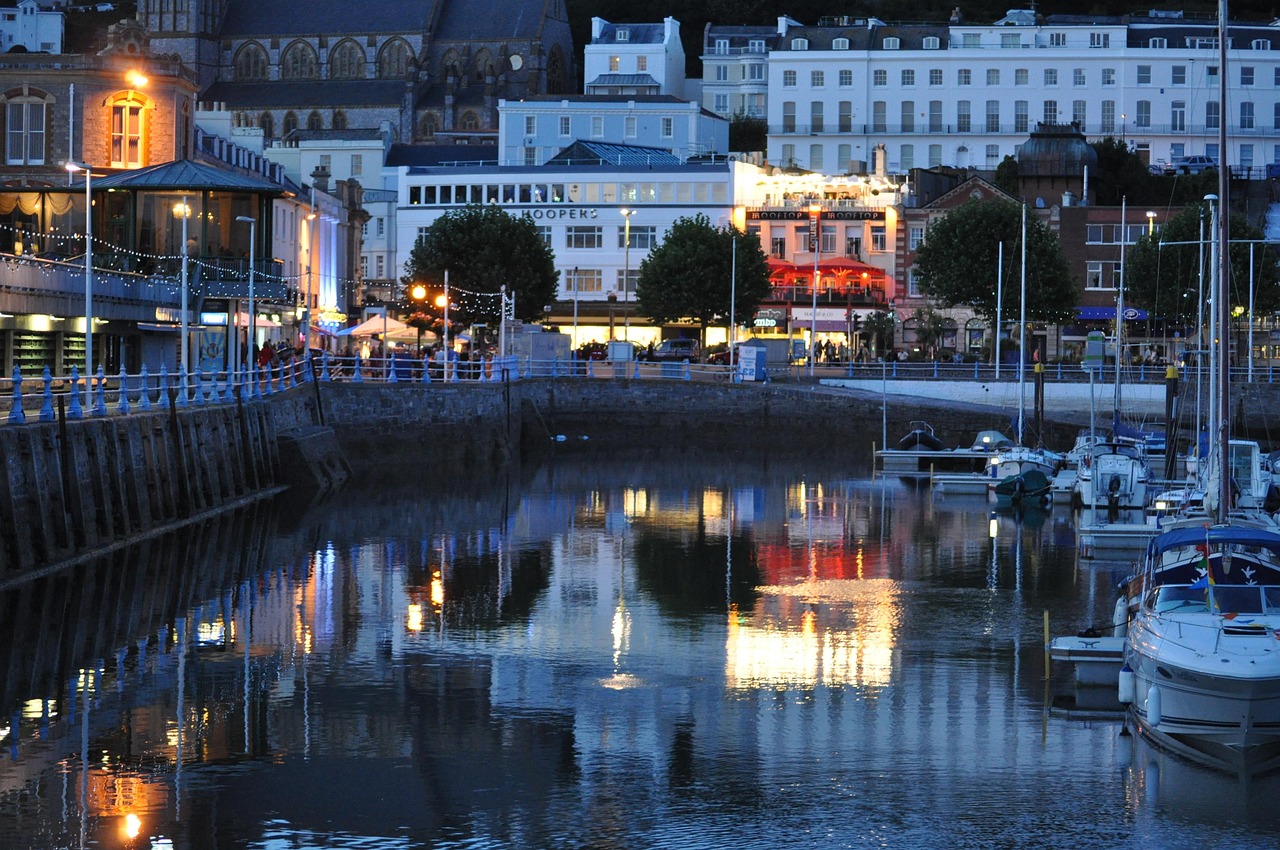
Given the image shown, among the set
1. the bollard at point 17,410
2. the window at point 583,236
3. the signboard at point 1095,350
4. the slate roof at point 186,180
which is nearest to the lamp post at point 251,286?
the slate roof at point 186,180

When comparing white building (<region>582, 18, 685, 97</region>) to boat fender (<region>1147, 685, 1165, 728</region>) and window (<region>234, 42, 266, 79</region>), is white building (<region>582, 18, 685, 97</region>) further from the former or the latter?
boat fender (<region>1147, 685, 1165, 728</region>)

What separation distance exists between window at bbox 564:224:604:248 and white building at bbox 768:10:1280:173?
28.4 m

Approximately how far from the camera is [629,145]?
138 metres

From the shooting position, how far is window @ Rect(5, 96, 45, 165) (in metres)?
80.9

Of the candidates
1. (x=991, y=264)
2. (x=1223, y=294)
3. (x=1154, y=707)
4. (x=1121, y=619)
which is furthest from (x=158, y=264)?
(x=1154, y=707)

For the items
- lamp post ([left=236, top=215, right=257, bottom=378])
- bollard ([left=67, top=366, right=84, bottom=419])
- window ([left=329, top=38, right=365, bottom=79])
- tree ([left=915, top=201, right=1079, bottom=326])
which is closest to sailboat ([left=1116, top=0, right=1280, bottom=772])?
bollard ([left=67, top=366, right=84, bottom=419])

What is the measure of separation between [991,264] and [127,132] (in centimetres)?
4218

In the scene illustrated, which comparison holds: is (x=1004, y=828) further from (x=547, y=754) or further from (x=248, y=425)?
(x=248, y=425)

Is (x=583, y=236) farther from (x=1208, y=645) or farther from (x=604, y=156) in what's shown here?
(x=1208, y=645)

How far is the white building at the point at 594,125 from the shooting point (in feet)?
465

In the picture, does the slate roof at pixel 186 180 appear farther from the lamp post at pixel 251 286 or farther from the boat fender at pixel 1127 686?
the boat fender at pixel 1127 686

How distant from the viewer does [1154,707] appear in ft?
87.7

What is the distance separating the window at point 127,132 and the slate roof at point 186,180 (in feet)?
32.6

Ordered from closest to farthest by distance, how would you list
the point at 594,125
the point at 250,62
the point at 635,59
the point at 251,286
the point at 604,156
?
the point at 251,286
the point at 604,156
the point at 594,125
the point at 635,59
the point at 250,62
